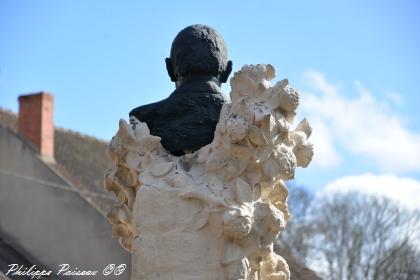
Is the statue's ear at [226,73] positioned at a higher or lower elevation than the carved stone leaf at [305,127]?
higher

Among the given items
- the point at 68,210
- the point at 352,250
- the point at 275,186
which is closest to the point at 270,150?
the point at 275,186

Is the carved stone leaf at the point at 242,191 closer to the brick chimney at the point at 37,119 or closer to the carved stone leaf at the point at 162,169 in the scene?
the carved stone leaf at the point at 162,169

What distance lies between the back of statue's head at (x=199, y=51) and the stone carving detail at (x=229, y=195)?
1.88 ft

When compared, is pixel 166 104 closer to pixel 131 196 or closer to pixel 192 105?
pixel 192 105

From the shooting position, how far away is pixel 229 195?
6.08 meters

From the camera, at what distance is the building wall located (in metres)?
18.5

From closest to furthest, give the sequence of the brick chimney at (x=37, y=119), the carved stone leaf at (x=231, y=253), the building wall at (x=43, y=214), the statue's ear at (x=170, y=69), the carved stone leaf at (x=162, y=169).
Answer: the carved stone leaf at (x=231, y=253) → the carved stone leaf at (x=162, y=169) → the statue's ear at (x=170, y=69) → the building wall at (x=43, y=214) → the brick chimney at (x=37, y=119)

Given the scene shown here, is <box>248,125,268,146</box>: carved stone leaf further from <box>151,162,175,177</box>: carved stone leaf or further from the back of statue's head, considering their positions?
the back of statue's head

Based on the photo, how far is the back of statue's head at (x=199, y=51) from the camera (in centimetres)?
679

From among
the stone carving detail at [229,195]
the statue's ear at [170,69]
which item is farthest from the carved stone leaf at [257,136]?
the statue's ear at [170,69]

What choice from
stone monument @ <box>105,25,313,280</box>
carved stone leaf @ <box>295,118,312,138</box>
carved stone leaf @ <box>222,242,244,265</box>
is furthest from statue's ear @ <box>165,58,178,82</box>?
carved stone leaf @ <box>222,242,244,265</box>

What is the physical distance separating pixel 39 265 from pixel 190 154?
12.3 meters

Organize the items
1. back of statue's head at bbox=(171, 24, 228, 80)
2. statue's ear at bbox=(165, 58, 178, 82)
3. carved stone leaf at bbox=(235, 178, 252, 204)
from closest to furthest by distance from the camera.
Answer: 1. carved stone leaf at bbox=(235, 178, 252, 204)
2. back of statue's head at bbox=(171, 24, 228, 80)
3. statue's ear at bbox=(165, 58, 178, 82)

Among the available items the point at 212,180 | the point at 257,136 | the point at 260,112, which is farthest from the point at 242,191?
the point at 260,112
